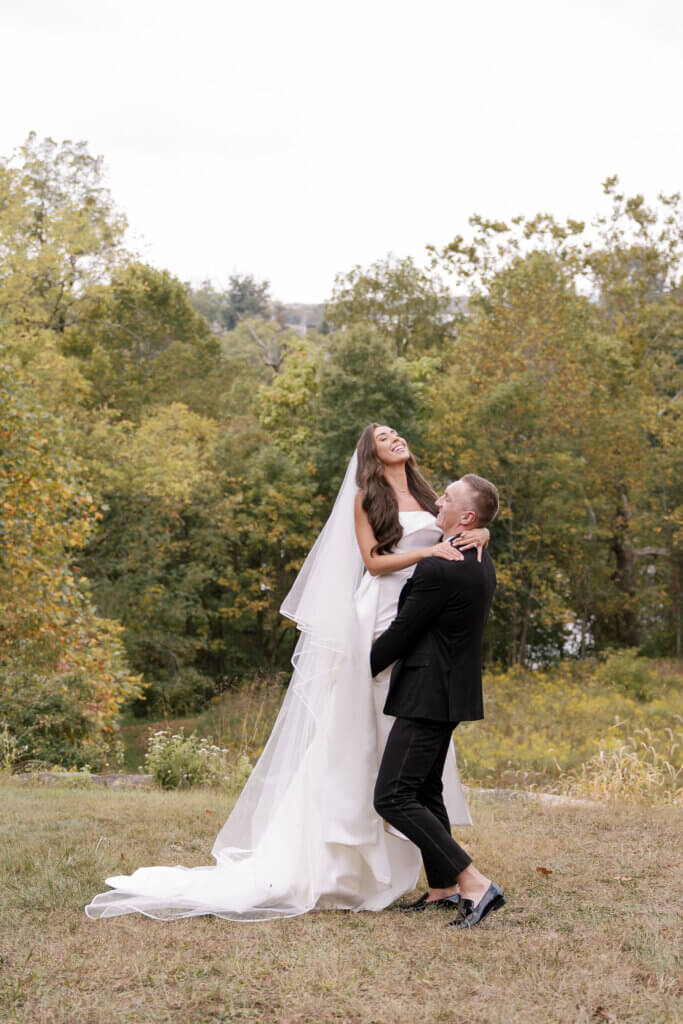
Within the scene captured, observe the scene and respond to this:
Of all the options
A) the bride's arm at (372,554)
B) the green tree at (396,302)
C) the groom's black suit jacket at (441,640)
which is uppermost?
the green tree at (396,302)

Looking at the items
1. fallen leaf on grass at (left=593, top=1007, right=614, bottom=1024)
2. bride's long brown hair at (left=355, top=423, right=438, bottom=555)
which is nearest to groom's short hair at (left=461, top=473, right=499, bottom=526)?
bride's long brown hair at (left=355, top=423, right=438, bottom=555)

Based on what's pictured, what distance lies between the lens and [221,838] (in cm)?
510

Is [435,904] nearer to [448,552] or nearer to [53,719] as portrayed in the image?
[448,552]

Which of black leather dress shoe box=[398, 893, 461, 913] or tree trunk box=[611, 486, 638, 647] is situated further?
tree trunk box=[611, 486, 638, 647]

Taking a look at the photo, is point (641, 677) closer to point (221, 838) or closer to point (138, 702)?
point (138, 702)

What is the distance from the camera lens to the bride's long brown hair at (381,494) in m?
4.94

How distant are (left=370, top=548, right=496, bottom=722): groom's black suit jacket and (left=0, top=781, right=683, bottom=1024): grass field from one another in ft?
3.12

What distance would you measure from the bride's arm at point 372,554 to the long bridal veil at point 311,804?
0.11 meters

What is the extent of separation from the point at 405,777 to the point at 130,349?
28.0m

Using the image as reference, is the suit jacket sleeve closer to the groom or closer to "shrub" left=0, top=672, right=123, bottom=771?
the groom

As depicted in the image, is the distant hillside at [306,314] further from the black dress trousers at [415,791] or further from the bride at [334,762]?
the black dress trousers at [415,791]

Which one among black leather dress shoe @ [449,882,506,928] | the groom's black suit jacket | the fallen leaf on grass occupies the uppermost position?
the groom's black suit jacket

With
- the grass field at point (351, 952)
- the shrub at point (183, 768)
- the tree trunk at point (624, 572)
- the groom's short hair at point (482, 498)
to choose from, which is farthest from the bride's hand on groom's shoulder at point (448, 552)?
the tree trunk at point (624, 572)

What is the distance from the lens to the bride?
467 centimetres
